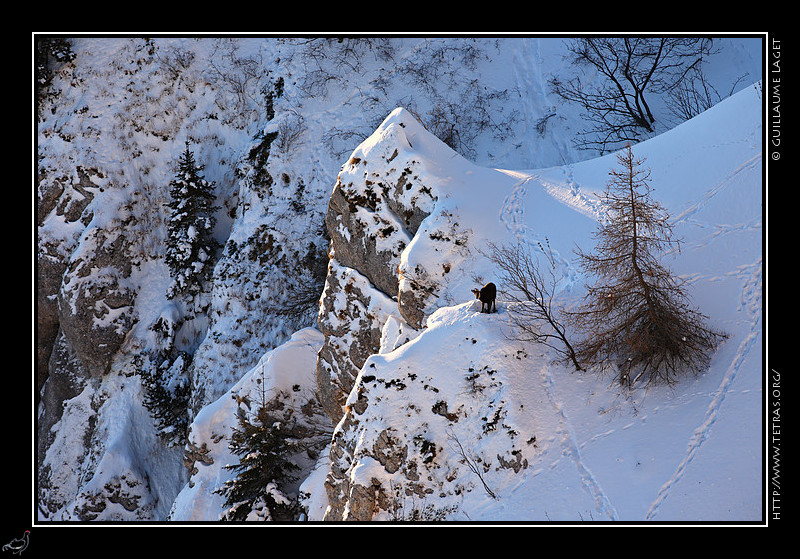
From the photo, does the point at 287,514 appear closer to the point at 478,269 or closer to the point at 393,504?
the point at 393,504

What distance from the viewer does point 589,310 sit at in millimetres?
11039

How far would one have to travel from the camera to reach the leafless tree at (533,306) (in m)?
10.8

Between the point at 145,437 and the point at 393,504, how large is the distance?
16412mm

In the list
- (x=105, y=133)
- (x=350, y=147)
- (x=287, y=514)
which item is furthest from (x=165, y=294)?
(x=287, y=514)

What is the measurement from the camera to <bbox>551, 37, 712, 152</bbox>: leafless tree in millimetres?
22516

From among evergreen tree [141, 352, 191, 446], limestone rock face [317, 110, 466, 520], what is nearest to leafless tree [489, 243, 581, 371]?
limestone rock face [317, 110, 466, 520]

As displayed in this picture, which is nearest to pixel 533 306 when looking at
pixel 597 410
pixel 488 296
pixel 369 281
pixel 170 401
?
pixel 488 296

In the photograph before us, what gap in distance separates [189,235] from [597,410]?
18.1 metres

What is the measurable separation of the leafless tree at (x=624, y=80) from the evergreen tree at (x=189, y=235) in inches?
556

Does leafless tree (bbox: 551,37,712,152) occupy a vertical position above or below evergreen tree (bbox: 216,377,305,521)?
above

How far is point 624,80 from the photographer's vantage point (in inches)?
Answer: 957

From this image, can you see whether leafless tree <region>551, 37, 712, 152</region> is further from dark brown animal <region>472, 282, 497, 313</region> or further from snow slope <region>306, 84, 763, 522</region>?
dark brown animal <region>472, 282, 497, 313</region>

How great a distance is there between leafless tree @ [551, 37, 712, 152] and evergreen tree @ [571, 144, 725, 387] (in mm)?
12854

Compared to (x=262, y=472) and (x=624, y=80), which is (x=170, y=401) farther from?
(x=624, y=80)
